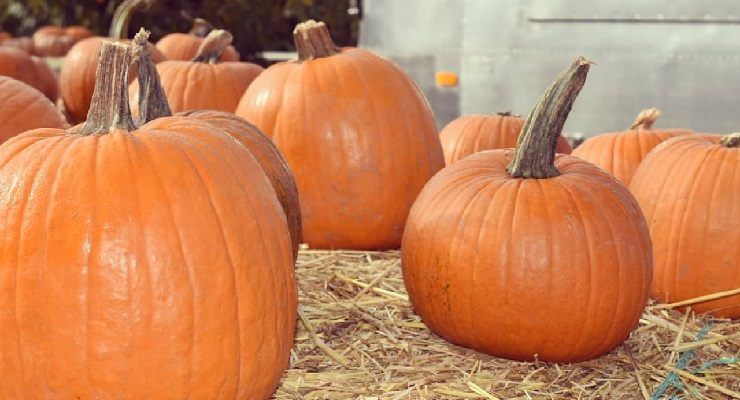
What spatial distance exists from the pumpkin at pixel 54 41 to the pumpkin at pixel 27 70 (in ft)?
14.0

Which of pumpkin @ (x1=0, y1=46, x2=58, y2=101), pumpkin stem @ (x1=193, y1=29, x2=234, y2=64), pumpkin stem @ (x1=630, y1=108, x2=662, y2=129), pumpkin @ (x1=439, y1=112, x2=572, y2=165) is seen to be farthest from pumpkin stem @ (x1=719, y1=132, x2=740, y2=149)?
pumpkin @ (x1=0, y1=46, x2=58, y2=101)

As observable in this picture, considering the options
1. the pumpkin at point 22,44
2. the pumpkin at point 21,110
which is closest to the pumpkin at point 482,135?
the pumpkin at point 21,110

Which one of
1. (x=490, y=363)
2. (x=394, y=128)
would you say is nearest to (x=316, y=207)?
(x=394, y=128)

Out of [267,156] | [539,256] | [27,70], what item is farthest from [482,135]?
[27,70]

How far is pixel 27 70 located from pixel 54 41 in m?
5.35

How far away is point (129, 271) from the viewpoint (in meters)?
2.09

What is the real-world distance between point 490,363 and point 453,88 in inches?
171

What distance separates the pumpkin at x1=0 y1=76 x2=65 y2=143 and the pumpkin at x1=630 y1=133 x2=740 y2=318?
2.66 m

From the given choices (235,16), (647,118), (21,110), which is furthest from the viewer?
(235,16)

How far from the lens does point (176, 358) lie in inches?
84.8

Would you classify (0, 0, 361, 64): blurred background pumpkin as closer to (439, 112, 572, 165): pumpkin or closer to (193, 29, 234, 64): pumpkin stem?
(193, 29, 234, 64): pumpkin stem

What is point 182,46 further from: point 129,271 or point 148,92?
point 129,271

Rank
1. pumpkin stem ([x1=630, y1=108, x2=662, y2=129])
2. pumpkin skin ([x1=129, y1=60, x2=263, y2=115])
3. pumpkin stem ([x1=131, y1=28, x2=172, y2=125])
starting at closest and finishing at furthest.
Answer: pumpkin stem ([x1=131, y1=28, x2=172, y2=125]) < pumpkin stem ([x1=630, y1=108, x2=662, y2=129]) < pumpkin skin ([x1=129, y1=60, x2=263, y2=115])

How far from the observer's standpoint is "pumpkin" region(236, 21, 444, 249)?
3975 mm
